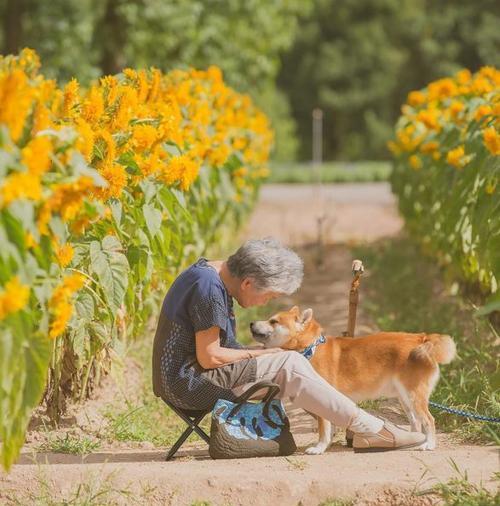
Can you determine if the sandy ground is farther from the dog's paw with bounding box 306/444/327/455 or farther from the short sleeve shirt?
the short sleeve shirt

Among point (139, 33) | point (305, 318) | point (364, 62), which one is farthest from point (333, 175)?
point (305, 318)

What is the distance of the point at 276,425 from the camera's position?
5.47 m

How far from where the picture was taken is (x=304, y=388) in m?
5.40

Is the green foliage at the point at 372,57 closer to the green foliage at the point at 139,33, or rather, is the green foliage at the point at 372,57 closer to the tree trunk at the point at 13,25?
the green foliage at the point at 139,33

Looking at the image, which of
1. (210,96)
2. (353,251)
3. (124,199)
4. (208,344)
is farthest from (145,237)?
(353,251)

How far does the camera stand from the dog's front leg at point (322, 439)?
5.57 metres

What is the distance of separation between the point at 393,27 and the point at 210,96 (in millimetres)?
32022

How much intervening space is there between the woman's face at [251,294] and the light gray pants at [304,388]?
0.30 m

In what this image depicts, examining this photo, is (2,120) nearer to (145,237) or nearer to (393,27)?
(145,237)

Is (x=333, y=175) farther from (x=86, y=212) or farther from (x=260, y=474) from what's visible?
(x=86, y=212)

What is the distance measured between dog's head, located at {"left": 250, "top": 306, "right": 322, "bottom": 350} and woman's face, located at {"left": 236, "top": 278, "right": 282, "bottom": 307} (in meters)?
0.32

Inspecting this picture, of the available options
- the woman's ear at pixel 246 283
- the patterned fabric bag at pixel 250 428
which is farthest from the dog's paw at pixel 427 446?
the woman's ear at pixel 246 283

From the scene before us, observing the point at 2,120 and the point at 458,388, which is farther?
the point at 458,388

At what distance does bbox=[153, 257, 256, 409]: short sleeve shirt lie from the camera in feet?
17.6
